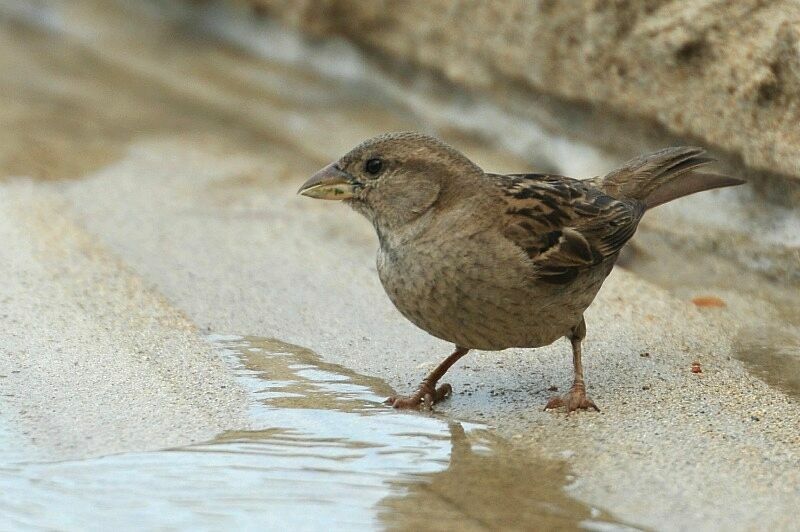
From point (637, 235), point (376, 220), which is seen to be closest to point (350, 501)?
point (376, 220)

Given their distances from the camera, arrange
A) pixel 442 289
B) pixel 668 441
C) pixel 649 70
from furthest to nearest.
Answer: pixel 649 70, pixel 442 289, pixel 668 441

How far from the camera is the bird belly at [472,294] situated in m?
4.16

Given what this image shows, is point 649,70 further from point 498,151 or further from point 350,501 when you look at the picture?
point 350,501

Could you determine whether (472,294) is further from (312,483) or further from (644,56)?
(644,56)

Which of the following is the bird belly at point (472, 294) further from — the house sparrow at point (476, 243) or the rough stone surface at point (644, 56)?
the rough stone surface at point (644, 56)

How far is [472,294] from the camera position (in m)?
4.16

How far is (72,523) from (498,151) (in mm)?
4444

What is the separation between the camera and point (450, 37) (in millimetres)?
7508

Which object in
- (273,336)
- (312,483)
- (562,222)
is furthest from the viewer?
(273,336)

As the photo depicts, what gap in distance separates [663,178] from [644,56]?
1.16m

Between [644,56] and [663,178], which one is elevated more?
[644,56]

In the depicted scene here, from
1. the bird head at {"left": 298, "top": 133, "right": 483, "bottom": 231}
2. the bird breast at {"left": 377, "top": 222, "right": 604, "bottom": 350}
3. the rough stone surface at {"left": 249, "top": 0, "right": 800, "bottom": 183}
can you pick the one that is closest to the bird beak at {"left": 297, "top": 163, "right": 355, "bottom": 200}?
the bird head at {"left": 298, "top": 133, "right": 483, "bottom": 231}

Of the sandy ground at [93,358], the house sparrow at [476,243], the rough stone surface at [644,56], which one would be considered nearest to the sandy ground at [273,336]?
the sandy ground at [93,358]

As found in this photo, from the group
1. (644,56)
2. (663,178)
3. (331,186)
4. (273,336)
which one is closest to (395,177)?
(331,186)
